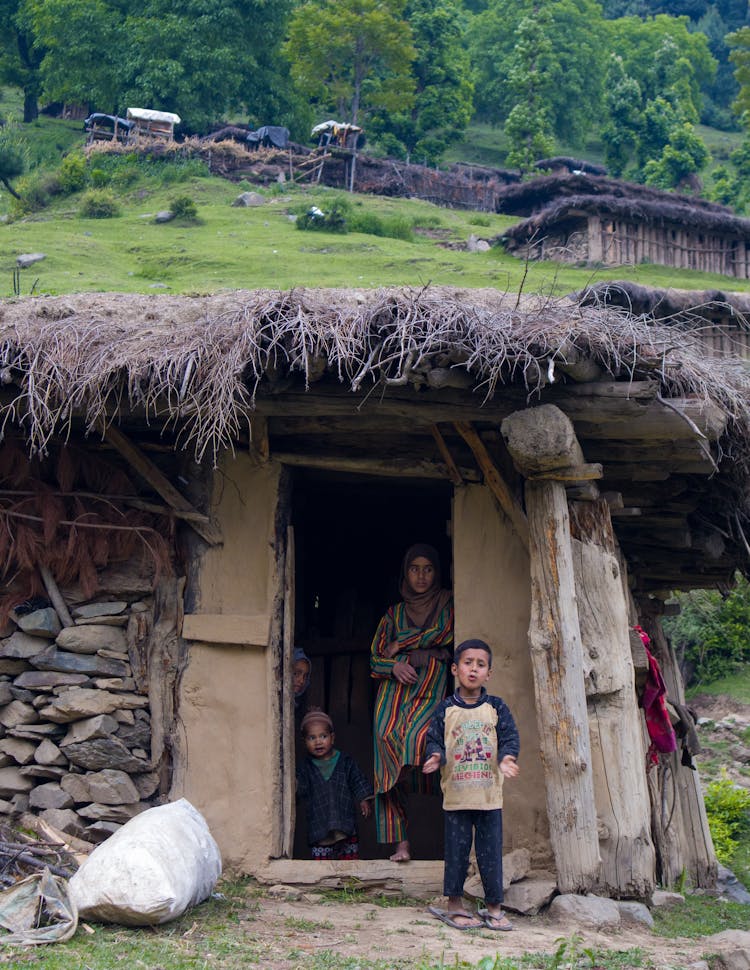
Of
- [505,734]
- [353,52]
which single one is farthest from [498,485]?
[353,52]

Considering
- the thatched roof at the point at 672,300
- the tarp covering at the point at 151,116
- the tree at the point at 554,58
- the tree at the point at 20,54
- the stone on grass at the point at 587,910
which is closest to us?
the stone on grass at the point at 587,910

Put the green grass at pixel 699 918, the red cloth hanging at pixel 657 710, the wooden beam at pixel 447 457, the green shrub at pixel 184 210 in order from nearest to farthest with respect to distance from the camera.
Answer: the green grass at pixel 699 918 < the wooden beam at pixel 447 457 < the red cloth hanging at pixel 657 710 < the green shrub at pixel 184 210

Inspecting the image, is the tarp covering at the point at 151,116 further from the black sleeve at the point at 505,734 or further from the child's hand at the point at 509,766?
the child's hand at the point at 509,766

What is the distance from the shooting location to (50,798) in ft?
20.5

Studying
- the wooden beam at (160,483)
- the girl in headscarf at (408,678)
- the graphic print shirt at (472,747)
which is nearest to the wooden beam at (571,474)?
the graphic print shirt at (472,747)

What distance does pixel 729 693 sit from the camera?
1614 centimetres

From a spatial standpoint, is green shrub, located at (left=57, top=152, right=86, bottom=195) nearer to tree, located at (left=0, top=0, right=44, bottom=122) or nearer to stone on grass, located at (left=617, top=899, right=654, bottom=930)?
tree, located at (left=0, top=0, right=44, bottom=122)

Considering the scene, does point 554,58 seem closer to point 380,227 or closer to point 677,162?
point 677,162

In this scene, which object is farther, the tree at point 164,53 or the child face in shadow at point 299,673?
the tree at point 164,53

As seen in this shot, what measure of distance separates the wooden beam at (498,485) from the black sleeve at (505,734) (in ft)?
3.51

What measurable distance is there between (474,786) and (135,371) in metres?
2.47

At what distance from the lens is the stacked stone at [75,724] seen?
246 inches

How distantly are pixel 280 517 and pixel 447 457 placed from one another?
98cm

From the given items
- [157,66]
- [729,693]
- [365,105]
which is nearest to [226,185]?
[157,66]
